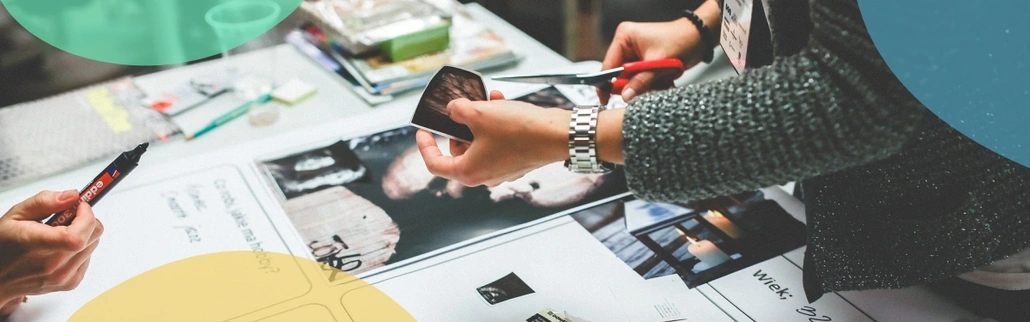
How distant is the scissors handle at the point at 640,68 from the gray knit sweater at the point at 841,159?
233mm

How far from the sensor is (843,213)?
667mm

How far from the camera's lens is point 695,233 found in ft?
2.56

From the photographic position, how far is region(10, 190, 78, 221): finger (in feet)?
2.10

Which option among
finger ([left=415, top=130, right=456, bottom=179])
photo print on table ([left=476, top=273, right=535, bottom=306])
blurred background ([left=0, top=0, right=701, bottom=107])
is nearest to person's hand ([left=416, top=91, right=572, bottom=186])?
Result: finger ([left=415, top=130, right=456, bottom=179])

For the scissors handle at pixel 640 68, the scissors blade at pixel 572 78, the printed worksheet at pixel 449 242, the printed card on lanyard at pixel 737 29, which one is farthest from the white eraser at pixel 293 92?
the printed card on lanyard at pixel 737 29

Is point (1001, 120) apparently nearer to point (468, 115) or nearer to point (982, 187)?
point (982, 187)

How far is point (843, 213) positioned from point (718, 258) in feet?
0.41

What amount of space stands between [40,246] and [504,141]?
1.23ft

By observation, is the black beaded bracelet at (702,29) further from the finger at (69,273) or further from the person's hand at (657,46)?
the finger at (69,273)

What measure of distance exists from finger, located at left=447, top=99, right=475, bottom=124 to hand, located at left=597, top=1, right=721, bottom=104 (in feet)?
0.91
